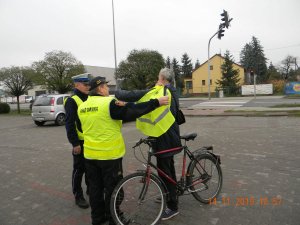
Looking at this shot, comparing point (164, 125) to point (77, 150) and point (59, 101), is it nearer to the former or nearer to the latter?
point (77, 150)

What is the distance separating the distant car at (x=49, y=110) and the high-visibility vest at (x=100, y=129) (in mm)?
11972

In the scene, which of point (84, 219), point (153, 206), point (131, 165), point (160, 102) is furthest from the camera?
point (131, 165)

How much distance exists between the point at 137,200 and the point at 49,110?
40.2ft

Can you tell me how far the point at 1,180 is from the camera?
557 centimetres

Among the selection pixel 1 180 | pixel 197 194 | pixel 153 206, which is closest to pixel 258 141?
pixel 197 194

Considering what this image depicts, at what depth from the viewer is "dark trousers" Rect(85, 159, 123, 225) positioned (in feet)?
10.5

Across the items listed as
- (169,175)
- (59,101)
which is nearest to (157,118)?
(169,175)

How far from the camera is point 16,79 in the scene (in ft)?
77.6

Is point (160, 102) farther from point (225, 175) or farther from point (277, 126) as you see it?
point (277, 126)

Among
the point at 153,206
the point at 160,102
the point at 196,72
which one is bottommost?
the point at 153,206

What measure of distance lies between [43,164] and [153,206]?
13.4 feet

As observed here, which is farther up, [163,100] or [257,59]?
[257,59]

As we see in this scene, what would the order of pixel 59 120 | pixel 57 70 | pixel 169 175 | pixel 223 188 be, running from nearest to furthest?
pixel 169 175 < pixel 223 188 < pixel 59 120 < pixel 57 70

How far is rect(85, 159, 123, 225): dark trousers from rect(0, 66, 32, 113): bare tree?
2201cm
